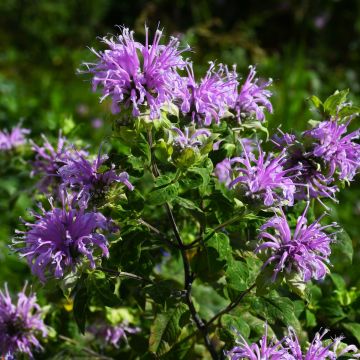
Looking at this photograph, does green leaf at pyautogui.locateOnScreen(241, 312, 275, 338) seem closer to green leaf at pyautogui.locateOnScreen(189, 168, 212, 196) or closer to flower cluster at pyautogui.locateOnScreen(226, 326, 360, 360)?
flower cluster at pyautogui.locateOnScreen(226, 326, 360, 360)

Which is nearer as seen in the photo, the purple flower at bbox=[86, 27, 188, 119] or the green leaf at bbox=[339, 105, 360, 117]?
the purple flower at bbox=[86, 27, 188, 119]

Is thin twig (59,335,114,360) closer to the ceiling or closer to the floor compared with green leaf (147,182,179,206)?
closer to the floor

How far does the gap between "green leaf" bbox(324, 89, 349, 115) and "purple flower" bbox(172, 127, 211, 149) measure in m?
0.27

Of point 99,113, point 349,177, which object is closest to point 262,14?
point 99,113

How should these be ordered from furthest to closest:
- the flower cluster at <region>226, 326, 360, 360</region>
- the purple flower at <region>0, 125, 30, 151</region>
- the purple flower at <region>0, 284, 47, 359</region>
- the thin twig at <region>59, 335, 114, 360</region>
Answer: the purple flower at <region>0, 125, 30, 151</region>
the thin twig at <region>59, 335, 114, 360</region>
the purple flower at <region>0, 284, 47, 359</region>
the flower cluster at <region>226, 326, 360, 360</region>

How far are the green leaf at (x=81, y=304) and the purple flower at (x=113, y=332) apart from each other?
1.27ft

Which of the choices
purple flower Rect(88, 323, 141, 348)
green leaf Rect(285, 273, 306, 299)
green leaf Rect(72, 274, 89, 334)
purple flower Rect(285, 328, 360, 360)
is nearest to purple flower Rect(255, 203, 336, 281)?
green leaf Rect(285, 273, 306, 299)

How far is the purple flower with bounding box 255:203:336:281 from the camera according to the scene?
1.02 meters

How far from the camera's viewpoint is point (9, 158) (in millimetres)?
1794

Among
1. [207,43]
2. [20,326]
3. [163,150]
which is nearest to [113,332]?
[20,326]

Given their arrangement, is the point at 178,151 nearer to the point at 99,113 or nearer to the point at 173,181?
the point at 173,181

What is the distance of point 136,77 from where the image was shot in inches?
40.9

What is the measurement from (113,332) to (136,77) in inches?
29.1

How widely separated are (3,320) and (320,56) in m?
4.45
